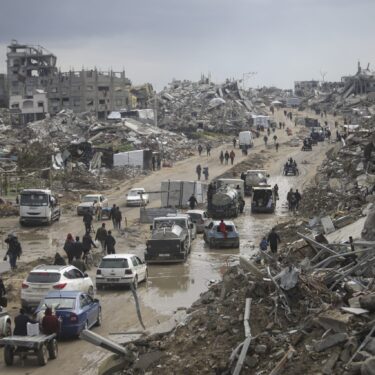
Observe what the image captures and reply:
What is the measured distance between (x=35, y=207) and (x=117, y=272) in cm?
1653

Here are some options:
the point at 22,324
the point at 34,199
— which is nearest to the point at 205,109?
the point at 34,199

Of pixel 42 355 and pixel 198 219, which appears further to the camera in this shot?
pixel 198 219

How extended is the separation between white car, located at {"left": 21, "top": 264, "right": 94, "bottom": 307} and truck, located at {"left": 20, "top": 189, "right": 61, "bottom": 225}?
706 inches

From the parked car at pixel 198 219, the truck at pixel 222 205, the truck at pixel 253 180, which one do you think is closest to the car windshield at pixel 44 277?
the parked car at pixel 198 219

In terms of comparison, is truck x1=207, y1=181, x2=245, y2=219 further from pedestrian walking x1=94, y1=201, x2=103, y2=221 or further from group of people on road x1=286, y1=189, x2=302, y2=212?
pedestrian walking x1=94, y1=201, x2=103, y2=221

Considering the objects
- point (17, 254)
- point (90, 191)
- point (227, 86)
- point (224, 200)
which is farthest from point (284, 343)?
Result: point (227, 86)

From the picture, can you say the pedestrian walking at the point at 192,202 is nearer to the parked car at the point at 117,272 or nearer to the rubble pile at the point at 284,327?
the parked car at the point at 117,272

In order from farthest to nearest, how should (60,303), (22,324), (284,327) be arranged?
(60,303) → (22,324) → (284,327)

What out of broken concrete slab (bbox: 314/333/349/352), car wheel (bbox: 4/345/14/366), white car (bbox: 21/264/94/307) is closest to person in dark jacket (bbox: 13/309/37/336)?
car wheel (bbox: 4/345/14/366)

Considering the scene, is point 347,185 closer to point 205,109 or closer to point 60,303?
point 60,303

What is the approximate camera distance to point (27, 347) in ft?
46.1

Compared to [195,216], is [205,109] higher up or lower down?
higher up

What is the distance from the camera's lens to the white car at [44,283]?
1855 cm

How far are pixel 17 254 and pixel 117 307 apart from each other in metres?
7.11
